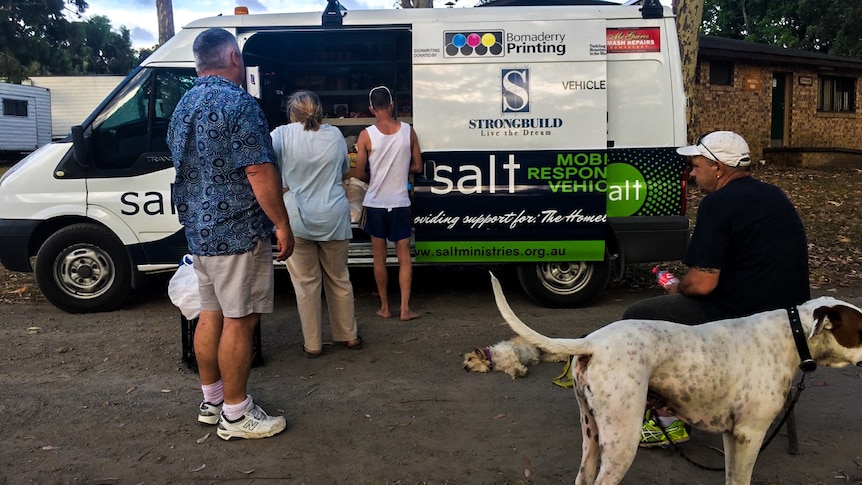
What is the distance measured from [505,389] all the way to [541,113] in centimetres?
255

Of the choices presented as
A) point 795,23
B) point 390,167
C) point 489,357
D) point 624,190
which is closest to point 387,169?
point 390,167

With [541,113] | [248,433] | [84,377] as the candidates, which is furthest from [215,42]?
[541,113]

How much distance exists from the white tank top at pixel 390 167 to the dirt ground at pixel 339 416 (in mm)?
1089

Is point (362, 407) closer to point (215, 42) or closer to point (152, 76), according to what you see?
point (215, 42)

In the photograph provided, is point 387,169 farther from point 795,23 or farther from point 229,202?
point 795,23

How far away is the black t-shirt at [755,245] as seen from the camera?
3.29m

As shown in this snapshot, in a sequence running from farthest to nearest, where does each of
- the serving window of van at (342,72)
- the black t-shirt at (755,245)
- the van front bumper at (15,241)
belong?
the serving window of van at (342,72) → the van front bumper at (15,241) → the black t-shirt at (755,245)

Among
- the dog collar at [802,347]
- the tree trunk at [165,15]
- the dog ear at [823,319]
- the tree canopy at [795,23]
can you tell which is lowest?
the dog collar at [802,347]

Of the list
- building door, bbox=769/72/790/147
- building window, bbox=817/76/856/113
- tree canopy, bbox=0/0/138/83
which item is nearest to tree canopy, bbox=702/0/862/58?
building window, bbox=817/76/856/113

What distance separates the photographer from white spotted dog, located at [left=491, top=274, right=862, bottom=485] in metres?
2.70

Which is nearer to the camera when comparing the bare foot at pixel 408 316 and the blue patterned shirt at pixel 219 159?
the blue patterned shirt at pixel 219 159

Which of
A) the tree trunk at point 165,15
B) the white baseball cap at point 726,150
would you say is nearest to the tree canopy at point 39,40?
the tree trunk at point 165,15

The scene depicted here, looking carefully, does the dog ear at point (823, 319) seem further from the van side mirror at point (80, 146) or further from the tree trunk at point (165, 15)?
the tree trunk at point (165, 15)

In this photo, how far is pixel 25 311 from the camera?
21.7ft
